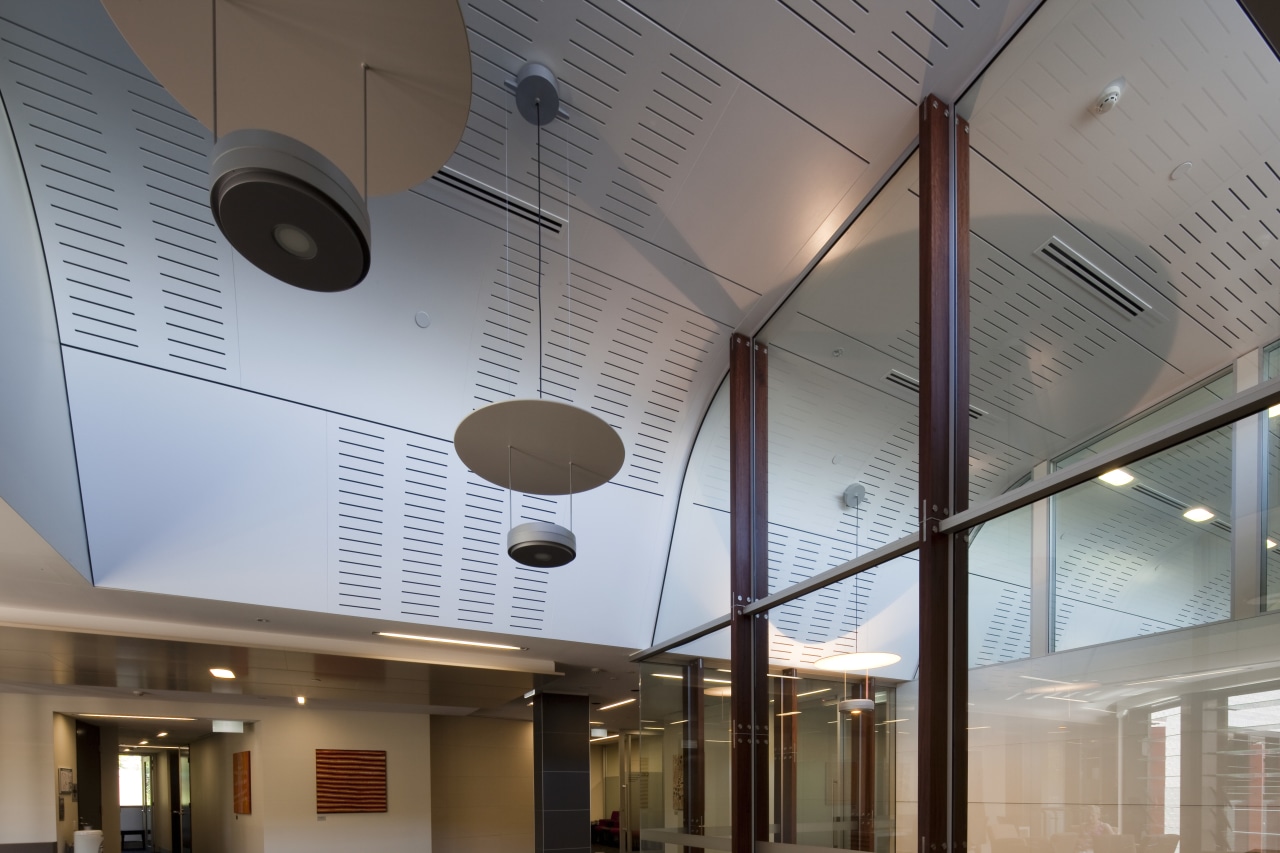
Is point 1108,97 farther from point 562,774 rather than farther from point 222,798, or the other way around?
point 222,798

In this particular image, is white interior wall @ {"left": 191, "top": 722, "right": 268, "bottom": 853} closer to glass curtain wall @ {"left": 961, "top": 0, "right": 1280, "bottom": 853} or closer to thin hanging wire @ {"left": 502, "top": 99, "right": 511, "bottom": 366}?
thin hanging wire @ {"left": 502, "top": 99, "right": 511, "bottom": 366}

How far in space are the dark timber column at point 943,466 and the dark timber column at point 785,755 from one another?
1952 mm

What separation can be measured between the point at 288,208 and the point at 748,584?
5.83 meters

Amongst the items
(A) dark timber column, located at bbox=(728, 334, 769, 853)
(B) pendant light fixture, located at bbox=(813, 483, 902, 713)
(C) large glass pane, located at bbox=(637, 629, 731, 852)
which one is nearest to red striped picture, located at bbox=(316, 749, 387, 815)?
(C) large glass pane, located at bbox=(637, 629, 731, 852)

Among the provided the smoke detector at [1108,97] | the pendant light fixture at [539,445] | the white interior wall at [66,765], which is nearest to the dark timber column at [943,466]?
the smoke detector at [1108,97]

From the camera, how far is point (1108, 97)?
4742mm

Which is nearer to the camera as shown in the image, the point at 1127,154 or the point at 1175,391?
the point at 1175,391

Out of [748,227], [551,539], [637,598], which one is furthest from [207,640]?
[748,227]

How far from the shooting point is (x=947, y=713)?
4.88 metres

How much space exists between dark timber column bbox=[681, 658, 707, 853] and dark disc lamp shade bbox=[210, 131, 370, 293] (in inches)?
244

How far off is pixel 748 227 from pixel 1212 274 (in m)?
3.48

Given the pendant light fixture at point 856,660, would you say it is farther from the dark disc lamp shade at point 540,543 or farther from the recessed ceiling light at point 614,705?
the recessed ceiling light at point 614,705

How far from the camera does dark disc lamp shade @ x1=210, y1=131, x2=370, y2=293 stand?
286cm

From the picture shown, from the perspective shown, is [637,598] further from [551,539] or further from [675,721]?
[551,539]
